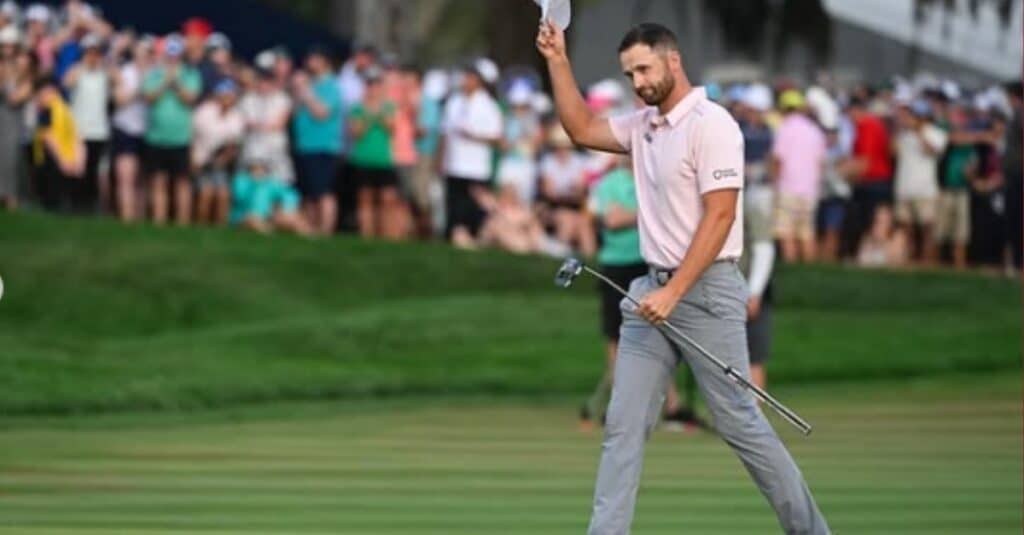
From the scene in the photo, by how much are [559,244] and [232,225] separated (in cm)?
323

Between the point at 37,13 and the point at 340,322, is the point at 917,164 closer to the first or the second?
the point at 340,322

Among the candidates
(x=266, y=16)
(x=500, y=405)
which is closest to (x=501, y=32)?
(x=266, y=16)

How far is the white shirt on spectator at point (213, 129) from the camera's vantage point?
29.2 meters

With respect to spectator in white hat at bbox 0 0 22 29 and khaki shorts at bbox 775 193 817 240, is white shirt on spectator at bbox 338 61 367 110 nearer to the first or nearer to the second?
spectator in white hat at bbox 0 0 22 29

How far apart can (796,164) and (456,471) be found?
14.8 meters

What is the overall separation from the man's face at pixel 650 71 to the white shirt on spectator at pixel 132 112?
17893mm

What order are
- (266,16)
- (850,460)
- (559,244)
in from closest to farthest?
(850,460) < (559,244) < (266,16)

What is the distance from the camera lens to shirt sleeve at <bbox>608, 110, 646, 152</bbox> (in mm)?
11711

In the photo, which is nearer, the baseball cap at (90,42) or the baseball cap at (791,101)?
the baseball cap at (90,42)

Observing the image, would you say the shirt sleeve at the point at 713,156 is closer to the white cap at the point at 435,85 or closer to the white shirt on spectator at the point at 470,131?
the white shirt on spectator at the point at 470,131

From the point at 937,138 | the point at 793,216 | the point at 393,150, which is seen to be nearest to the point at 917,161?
the point at 937,138

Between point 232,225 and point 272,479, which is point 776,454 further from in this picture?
point 232,225

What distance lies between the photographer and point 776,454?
1154 cm

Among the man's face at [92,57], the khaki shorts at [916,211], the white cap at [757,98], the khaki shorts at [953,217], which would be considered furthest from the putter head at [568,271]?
the khaki shorts at [953,217]
